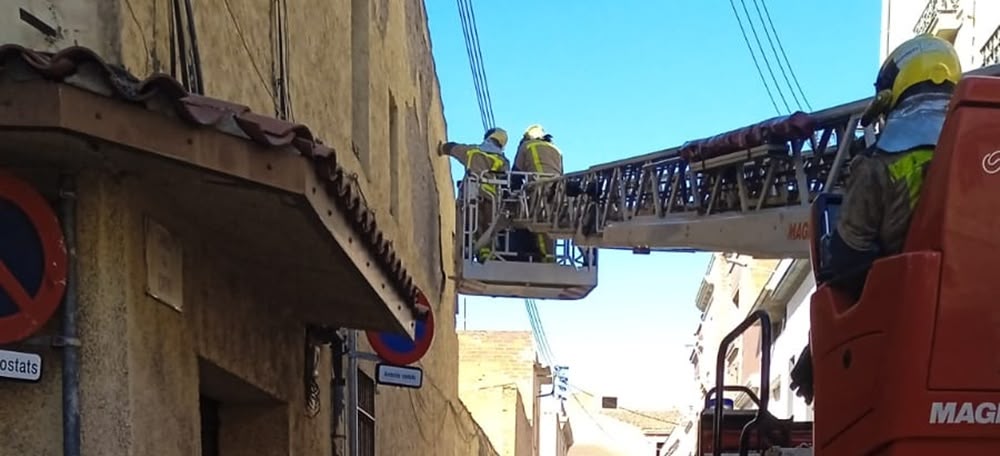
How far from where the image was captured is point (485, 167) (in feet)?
54.0

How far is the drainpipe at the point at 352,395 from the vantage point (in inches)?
365

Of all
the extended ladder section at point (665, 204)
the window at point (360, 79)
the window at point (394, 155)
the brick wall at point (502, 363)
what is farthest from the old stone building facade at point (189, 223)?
the brick wall at point (502, 363)

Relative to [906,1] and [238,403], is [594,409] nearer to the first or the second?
[906,1]

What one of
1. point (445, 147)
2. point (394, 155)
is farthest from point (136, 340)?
point (445, 147)

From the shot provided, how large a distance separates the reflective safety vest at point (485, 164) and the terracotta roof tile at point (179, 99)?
37.1ft

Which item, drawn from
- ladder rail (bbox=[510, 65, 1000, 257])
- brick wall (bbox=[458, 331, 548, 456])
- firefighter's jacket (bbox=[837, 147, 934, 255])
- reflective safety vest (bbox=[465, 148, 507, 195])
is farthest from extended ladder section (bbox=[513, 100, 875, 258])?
brick wall (bbox=[458, 331, 548, 456])

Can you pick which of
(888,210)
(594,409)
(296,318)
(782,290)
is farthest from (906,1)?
(594,409)

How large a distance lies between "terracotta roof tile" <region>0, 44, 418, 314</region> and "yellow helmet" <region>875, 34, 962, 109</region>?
203cm

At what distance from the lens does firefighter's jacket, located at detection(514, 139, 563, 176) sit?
633 inches

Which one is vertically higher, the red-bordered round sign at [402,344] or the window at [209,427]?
the red-bordered round sign at [402,344]

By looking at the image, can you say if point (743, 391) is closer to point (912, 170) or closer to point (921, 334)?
point (912, 170)

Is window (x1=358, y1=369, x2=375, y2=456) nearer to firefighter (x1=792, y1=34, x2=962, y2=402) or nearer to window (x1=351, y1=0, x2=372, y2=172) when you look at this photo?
window (x1=351, y1=0, x2=372, y2=172)

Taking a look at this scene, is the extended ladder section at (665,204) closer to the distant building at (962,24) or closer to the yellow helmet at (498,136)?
the yellow helmet at (498,136)

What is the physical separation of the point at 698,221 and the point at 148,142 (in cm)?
708
